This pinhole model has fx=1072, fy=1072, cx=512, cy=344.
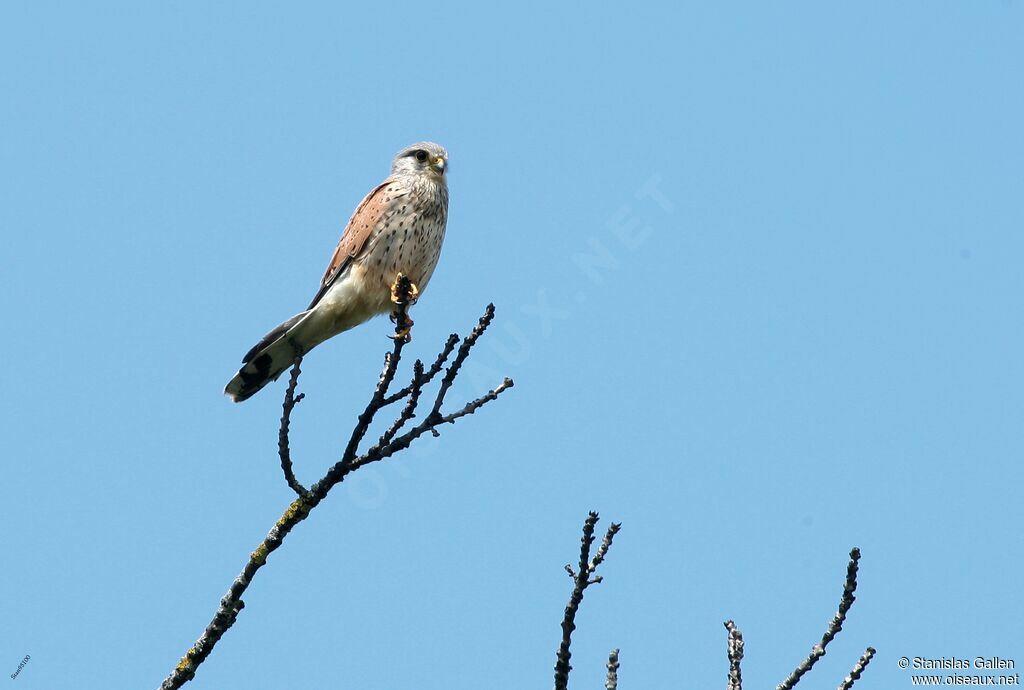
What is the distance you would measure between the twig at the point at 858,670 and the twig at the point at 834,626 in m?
0.08

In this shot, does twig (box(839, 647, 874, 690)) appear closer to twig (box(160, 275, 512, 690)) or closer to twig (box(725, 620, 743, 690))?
twig (box(725, 620, 743, 690))

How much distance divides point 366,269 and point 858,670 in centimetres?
280

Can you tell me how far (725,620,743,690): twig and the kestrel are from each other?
2.21 m

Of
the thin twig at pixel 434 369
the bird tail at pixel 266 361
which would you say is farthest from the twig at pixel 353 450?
the bird tail at pixel 266 361

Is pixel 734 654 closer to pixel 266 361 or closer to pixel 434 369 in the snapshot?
pixel 434 369

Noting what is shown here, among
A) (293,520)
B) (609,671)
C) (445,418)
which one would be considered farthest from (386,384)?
(609,671)

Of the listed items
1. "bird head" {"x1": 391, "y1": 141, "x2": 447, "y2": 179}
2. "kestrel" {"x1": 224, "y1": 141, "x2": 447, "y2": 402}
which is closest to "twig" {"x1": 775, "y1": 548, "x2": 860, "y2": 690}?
"kestrel" {"x1": 224, "y1": 141, "x2": 447, "y2": 402}

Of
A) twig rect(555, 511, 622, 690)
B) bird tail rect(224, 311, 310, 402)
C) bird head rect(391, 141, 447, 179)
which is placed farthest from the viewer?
bird head rect(391, 141, 447, 179)

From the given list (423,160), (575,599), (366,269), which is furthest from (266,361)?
(575,599)

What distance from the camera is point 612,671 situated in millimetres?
2328

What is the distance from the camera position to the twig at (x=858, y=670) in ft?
7.72

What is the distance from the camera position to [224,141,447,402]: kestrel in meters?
4.31

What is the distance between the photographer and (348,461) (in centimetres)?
272

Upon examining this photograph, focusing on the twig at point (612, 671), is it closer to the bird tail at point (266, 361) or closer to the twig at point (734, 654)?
the twig at point (734, 654)
